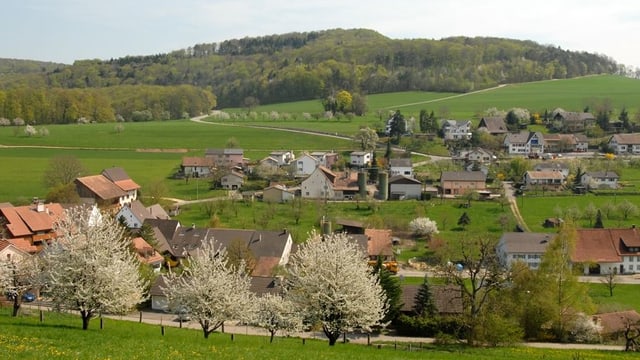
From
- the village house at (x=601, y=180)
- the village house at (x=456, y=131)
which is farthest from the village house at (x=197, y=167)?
the village house at (x=601, y=180)

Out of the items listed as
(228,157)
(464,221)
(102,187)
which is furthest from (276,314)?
(228,157)

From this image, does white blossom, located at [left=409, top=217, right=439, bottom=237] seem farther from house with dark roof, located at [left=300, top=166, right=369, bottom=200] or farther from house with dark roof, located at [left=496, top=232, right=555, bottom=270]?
house with dark roof, located at [left=300, top=166, right=369, bottom=200]

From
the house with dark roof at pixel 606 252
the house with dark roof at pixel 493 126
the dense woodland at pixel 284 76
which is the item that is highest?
the dense woodland at pixel 284 76

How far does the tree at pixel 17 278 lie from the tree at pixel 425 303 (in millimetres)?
15965

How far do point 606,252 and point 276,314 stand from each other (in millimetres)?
26783

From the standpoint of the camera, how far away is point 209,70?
183500mm

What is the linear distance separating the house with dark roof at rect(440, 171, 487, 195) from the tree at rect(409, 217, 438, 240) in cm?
1446

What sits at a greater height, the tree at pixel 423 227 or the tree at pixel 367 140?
the tree at pixel 367 140

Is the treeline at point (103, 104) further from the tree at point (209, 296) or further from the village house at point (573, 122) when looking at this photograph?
the tree at point (209, 296)

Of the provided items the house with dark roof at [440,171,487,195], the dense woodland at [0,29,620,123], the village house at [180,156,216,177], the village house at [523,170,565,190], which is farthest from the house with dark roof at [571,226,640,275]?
the dense woodland at [0,29,620,123]

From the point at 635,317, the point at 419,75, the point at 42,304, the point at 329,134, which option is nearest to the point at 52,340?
the point at 42,304

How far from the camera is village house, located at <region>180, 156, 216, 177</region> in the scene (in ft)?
233

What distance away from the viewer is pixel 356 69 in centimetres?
14500

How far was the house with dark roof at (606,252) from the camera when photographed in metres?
41.0
